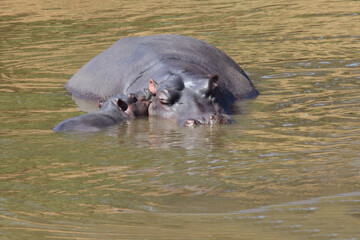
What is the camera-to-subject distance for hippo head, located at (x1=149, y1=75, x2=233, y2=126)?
7.08 meters

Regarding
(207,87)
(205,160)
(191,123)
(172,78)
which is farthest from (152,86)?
(205,160)

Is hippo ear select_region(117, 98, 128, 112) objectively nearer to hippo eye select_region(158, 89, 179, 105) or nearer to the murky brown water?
the murky brown water

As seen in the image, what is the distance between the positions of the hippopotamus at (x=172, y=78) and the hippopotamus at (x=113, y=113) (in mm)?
101

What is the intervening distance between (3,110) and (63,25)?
290 inches

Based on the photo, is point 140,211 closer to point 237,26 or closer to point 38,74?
point 38,74

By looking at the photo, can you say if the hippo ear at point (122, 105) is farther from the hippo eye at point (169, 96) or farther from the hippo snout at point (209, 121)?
the hippo snout at point (209, 121)

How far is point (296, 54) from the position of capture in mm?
10633

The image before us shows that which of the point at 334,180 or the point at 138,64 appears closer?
the point at 334,180

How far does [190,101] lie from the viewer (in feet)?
23.7

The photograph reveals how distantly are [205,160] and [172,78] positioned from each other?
2.07 m

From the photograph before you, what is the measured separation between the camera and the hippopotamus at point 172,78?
23.9ft

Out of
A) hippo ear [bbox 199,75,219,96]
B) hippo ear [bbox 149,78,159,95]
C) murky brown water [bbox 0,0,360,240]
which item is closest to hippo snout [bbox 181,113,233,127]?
murky brown water [bbox 0,0,360,240]

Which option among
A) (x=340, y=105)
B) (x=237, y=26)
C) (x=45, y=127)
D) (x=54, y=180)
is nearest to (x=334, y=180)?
(x=54, y=180)

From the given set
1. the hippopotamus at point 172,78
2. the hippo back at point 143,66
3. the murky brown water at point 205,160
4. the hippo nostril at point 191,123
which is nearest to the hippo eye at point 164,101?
the hippopotamus at point 172,78
